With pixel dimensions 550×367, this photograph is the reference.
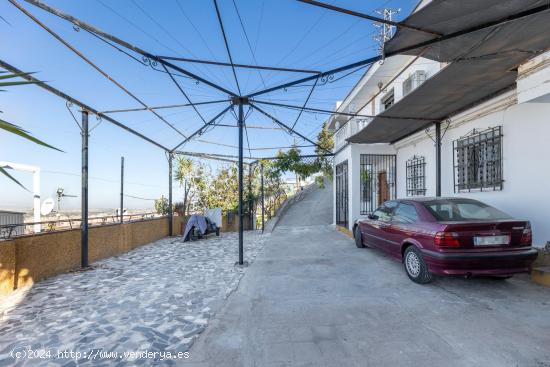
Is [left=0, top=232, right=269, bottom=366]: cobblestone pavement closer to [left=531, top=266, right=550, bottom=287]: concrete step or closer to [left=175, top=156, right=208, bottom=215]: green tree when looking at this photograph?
[left=531, top=266, right=550, bottom=287]: concrete step

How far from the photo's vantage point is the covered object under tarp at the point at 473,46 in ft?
9.71

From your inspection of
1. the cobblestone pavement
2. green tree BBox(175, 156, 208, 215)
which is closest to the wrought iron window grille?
the cobblestone pavement

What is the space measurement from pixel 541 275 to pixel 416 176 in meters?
4.69

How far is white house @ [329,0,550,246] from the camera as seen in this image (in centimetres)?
331

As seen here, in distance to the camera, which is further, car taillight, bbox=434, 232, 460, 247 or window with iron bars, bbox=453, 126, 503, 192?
window with iron bars, bbox=453, 126, 503, 192

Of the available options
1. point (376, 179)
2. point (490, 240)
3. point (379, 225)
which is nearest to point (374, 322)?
point (490, 240)

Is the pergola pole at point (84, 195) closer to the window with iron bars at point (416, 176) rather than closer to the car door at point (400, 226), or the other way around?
the car door at point (400, 226)

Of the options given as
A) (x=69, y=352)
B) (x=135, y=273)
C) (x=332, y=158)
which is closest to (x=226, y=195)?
(x=332, y=158)

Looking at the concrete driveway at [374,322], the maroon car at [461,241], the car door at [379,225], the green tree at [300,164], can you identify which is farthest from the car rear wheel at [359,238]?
the green tree at [300,164]

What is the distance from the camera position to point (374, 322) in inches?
122

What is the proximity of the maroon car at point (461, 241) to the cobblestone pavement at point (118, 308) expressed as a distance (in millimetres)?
3032

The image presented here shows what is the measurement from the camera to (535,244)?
4.81 m

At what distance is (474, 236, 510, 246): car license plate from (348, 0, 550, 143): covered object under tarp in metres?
2.52

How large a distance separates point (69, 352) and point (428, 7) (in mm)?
5090
